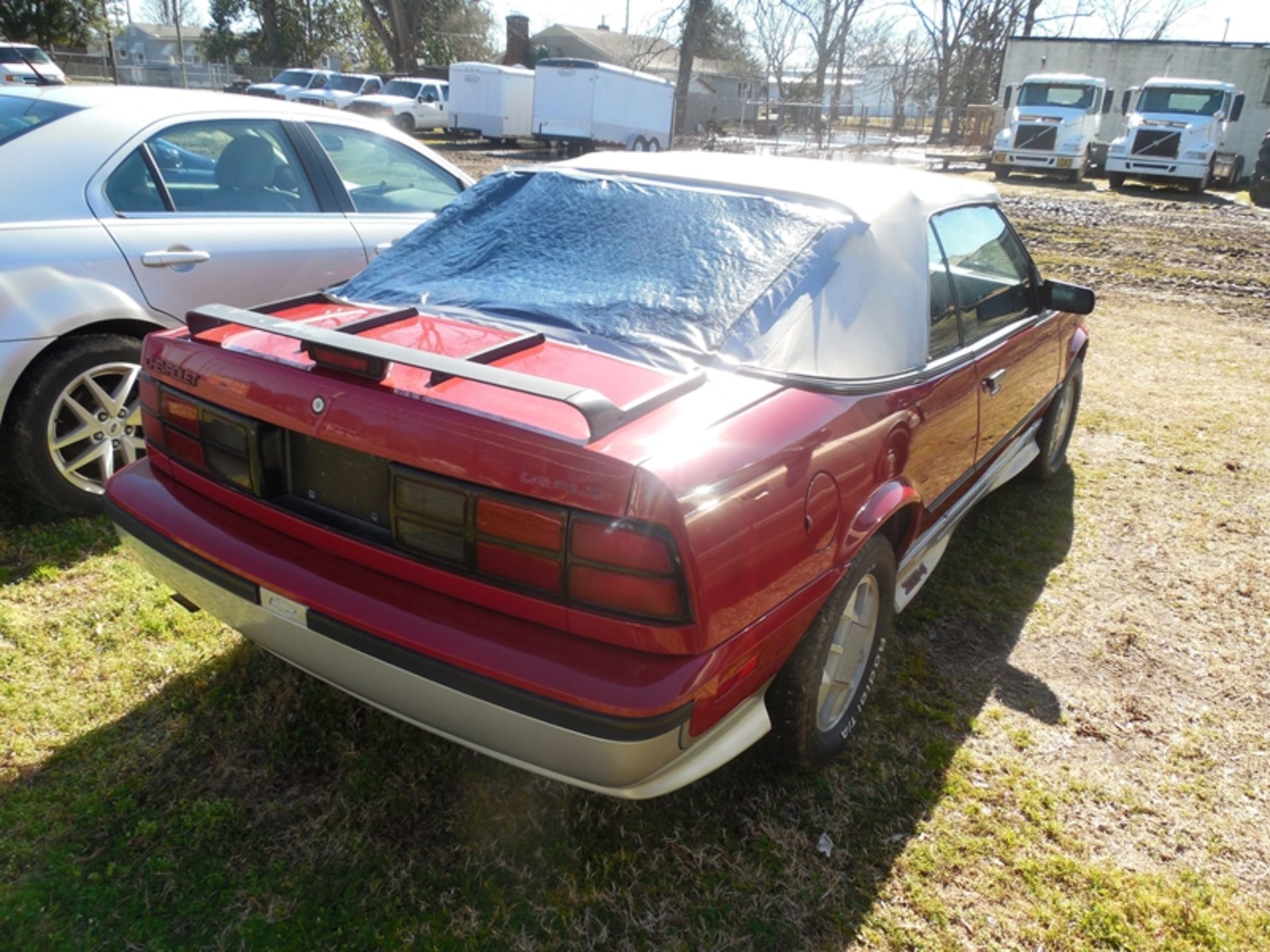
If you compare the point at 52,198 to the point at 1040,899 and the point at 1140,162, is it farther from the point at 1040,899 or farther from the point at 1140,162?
the point at 1140,162

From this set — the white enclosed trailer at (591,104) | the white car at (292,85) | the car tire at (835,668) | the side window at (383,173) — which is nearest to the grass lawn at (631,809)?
the car tire at (835,668)

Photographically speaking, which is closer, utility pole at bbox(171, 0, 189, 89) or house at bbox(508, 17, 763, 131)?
utility pole at bbox(171, 0, 189, 89)

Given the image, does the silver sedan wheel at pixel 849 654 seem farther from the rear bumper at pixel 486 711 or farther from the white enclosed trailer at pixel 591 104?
the white enclosed trailer at pixel 591 104

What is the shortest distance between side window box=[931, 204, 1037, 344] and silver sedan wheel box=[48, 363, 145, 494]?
3.13 m

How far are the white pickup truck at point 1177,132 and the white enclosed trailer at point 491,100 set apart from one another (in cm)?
1623

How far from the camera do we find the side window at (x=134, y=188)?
149 inches

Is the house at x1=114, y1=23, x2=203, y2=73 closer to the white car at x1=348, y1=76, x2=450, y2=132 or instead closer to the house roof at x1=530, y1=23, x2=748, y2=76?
the house roof at x1=530, y1=23, x2=748, y2=76

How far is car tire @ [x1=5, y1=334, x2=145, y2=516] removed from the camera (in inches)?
139

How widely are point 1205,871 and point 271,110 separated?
470 cm

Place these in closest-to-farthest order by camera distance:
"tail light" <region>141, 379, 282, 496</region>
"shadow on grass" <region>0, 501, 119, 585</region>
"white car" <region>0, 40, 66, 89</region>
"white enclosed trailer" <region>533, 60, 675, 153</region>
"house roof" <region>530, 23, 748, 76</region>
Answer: "tail light" <region>141, 379, 282, 496</region>, "shadow on grass" <region>0, 501, 119, 585</region>, "white car" <region>0, 40, 66, 89</region>, "white enclosed trailer" <region>533, 60, 675, 153</region>, "house roof" <region>530, 23, 748, 76</region>

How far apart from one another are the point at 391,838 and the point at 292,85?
34409mm

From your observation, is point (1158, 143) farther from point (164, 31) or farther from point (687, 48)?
point (164, 31)

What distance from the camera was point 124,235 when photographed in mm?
3742

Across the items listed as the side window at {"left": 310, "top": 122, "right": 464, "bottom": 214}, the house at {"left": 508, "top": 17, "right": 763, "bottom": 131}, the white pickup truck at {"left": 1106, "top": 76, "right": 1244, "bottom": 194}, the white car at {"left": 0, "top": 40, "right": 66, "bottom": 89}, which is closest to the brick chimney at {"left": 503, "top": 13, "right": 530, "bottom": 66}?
the house at {"left": 508, "top": 17, "right": 763, "bottom": 131}
